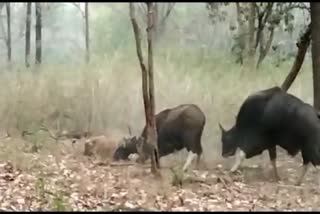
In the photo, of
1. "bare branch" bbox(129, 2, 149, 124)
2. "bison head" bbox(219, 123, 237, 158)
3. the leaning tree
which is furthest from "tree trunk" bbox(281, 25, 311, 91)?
"bare branch" bbox(129, 2, 149, 124)

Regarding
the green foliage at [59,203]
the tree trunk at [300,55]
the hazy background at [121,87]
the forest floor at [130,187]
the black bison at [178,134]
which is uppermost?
the tree trunk at [300,55]

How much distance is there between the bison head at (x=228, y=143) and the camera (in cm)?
765

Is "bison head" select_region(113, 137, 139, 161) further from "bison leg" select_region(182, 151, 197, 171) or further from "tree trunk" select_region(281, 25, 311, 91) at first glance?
"tree trunk" select_region(281, 25, 311, 91)

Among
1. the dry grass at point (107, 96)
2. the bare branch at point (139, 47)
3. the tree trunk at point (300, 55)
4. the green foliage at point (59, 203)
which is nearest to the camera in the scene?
the green foliage at point (59, 203)

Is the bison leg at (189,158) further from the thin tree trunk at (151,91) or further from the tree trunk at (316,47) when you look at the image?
the tree trunk at (316,47)

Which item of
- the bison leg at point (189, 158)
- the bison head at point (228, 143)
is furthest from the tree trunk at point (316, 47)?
the bison leg at point (189, 158)

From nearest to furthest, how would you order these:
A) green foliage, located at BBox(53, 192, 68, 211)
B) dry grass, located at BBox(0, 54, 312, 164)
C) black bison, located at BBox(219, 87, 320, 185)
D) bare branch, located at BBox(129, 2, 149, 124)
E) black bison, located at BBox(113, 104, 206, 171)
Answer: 1. green foliage, located at BBox(53, 192, 68, 211)
2. bare branch, located at BBox(129, 2, 149, 124)
3. black bison, located at BBox(219, 87, 320, 185)
4. black bison, located at BBox(113, 104, 206, 171)
5. dry grass, located at BBox(0, 54, 312, 164)

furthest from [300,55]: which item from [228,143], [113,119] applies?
[113,119]

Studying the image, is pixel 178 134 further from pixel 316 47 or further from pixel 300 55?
pixel 300 55

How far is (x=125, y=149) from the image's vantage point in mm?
7715

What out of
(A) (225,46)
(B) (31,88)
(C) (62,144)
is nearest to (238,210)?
(C) (62,144)

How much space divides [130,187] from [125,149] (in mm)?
1751

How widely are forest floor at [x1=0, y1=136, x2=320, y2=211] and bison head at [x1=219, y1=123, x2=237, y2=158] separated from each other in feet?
0.78

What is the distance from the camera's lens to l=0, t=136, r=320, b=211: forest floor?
543cm
